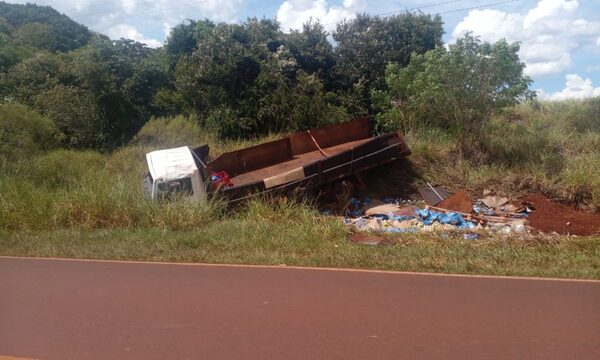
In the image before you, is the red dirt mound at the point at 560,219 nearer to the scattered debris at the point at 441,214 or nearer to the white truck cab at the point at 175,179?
the scattered debris at the point at 441,214

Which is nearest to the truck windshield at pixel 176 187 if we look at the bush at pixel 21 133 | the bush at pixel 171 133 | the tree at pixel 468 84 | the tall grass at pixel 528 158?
the bush at pixel 21 133

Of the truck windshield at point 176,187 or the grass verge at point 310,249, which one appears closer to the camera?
the grass verge at point 310,249

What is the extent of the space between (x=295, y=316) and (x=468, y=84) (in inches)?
437

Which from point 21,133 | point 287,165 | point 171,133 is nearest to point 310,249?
point 287,165

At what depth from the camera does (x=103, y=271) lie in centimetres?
796

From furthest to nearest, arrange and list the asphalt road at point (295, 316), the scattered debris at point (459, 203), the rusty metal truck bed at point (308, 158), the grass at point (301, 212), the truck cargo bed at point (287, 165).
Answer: the truck cargo bed at point (287, 165) → the rusty metal truck bed at point (308, 158) → the scattered debris at point (459, 203) → the grass at point (301, 212) → the asphalt road at point (295, 316)

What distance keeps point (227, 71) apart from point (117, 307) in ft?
53.6

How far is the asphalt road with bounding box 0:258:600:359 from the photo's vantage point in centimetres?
465

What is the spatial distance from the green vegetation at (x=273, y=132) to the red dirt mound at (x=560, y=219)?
0.78 m

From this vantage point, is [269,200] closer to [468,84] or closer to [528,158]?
[468,84]

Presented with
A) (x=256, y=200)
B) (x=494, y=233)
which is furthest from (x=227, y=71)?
(x=494, y=233)

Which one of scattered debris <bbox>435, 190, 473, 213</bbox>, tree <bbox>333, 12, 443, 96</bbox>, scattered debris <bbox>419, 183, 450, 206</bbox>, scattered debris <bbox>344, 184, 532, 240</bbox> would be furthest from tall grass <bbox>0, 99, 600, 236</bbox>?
tree <bbox>333, 12, 443, 96</bbox>

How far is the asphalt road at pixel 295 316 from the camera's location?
4648 millimetres

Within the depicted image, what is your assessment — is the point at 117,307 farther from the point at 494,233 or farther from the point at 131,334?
the point at 494,233
